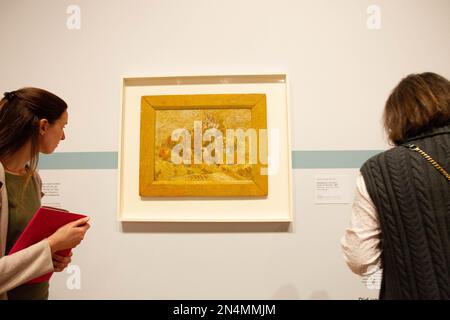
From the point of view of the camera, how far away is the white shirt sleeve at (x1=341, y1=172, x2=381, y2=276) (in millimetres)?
685

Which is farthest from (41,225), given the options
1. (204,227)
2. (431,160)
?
(431,160)

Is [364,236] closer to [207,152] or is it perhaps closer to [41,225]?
[207,152]

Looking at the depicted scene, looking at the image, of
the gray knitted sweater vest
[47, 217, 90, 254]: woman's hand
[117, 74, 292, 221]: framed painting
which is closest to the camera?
the gray knitted sweater vest

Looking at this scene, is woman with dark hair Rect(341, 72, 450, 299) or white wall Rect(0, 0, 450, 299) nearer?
woman with dark hair Rect(341, 72, 450, 299)

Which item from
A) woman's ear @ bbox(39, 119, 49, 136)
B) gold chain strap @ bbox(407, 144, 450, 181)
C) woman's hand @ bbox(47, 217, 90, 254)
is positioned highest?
woman's ear @ bbox(39, 119, 49, 136)

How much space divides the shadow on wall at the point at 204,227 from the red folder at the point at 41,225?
43cm

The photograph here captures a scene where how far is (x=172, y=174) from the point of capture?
116 centimetres

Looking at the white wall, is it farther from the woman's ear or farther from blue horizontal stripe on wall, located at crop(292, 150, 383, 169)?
the woman's ear

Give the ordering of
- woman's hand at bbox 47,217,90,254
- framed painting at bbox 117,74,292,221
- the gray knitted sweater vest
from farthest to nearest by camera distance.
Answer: framed painting at bbox 117,74,292,221
woman's hand at bbox 47,217,90,254
the gray knitted sweater vest

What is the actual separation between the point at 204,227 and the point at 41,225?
2.02 ft

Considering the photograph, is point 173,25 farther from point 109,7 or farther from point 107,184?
point 107,184

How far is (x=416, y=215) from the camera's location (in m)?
0.62

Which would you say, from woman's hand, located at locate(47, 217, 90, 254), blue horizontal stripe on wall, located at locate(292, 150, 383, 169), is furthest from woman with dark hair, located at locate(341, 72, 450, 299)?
woman's hand, located at locate(47, 217, 90, 254)

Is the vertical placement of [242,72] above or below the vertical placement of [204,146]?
above
